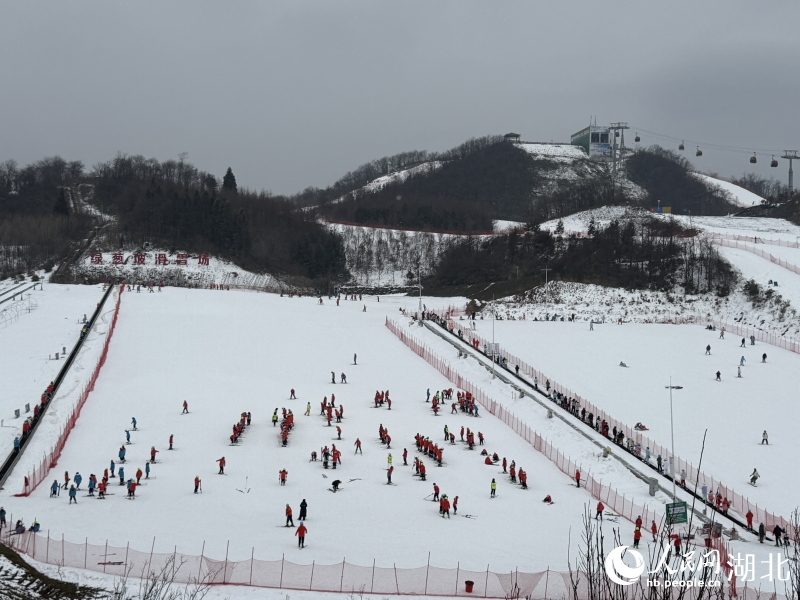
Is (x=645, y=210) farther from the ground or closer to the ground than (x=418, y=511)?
farther from the ground

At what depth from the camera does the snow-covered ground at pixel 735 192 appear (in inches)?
5572

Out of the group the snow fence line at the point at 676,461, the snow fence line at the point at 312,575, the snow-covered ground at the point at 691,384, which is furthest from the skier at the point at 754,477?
the snow fence line at the point at 312,575

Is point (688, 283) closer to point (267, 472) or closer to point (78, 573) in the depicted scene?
point (267, 472)

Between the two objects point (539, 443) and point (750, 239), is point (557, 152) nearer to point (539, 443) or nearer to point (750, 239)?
point (750, 239)

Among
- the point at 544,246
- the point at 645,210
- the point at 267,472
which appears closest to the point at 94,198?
the point at 544,246

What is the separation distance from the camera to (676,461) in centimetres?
2880

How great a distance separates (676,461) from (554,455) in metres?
4.53

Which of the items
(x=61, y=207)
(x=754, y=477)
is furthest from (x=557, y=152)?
(x=754, y=477)

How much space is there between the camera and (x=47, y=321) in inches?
2079

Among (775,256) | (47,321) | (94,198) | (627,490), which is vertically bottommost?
(627,490)

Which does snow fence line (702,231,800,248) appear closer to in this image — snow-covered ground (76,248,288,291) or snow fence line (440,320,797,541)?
snow fence line (440,320,797,541)

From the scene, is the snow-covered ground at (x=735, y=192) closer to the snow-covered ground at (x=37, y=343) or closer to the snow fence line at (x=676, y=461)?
the snow fence line at (x=676, y=461)

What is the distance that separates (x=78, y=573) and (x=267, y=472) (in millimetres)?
10875

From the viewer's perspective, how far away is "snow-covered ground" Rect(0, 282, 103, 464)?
3372cm
